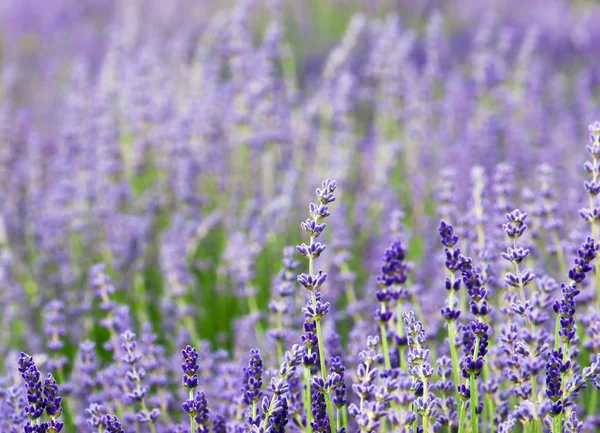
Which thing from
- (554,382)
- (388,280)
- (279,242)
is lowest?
(279,242)

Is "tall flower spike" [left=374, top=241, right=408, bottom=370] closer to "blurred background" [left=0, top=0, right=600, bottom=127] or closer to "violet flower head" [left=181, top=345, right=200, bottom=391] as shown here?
"violet flower head" [left=181, top=345, right=200, bottom=391]

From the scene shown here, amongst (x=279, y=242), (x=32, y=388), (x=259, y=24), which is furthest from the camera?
(x=259, y=24)

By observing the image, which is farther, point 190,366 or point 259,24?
point 259,24

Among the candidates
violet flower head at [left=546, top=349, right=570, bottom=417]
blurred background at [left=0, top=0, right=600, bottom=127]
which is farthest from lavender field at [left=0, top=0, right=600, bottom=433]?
blurred background at [left=0, top=0, right=600, bottom=127]

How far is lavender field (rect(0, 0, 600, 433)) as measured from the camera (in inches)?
73.5

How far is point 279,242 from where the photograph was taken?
4137mm

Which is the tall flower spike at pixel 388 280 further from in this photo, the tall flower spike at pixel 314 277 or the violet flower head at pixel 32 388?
the violet flower head at pixel 32 388

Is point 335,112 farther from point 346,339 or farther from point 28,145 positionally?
point 28,145

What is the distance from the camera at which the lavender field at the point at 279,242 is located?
1.87 m

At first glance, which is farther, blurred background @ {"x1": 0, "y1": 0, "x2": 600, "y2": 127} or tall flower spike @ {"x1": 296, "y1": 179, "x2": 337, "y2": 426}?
blurred background @ {"x1": 0, "y1": 0, "x2": 600, "y2": 127}

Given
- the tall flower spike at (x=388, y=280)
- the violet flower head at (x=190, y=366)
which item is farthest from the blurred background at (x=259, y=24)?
the violet flower head at (x=190, y=366)

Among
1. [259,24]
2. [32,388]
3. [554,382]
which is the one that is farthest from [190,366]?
[259,24]

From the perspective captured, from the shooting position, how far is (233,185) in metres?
4.75

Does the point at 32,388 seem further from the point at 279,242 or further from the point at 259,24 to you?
the point at 259,24
